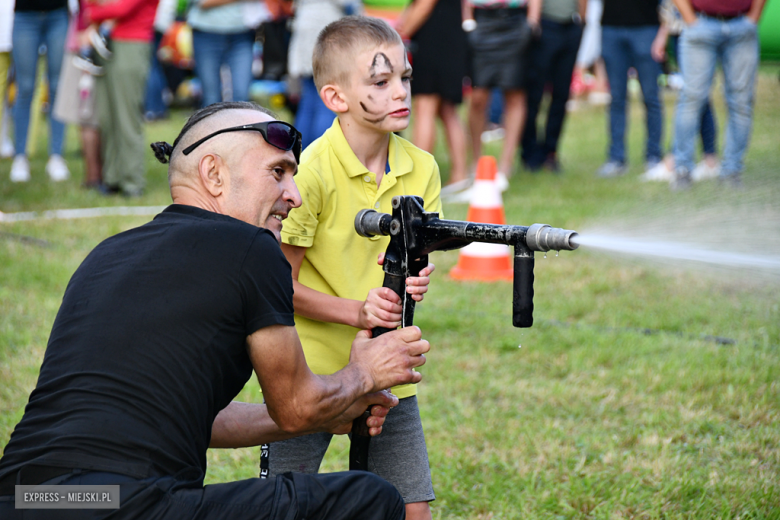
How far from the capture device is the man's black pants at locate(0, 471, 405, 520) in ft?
5.47

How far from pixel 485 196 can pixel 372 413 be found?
12.8 feet

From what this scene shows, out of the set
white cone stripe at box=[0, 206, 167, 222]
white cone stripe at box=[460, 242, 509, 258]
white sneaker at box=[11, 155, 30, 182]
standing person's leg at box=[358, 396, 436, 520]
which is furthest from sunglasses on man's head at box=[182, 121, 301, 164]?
white sneaker at box=[11, 155, 30, 182]

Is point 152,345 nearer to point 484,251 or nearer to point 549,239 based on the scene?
point 549,239

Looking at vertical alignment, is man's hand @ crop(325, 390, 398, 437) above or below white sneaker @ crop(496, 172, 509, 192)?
below

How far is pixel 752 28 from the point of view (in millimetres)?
7711

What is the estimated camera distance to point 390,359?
217 centimetres

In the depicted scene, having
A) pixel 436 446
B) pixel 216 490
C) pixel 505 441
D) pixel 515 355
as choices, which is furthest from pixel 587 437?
pixel 216 490

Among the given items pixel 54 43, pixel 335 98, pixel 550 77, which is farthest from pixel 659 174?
pixel 335 98

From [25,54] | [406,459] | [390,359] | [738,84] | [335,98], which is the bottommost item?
[406,459]

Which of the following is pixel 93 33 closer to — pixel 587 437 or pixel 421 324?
pixel 421 324

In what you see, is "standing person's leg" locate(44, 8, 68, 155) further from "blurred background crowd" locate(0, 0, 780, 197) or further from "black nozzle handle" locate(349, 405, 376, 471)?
"black nozzle handle" locate(349, 405, 376, 471)

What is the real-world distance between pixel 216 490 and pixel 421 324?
318cm

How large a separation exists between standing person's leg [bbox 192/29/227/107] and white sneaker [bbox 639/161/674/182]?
455cm

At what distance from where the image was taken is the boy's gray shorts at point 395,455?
256 centimetres
